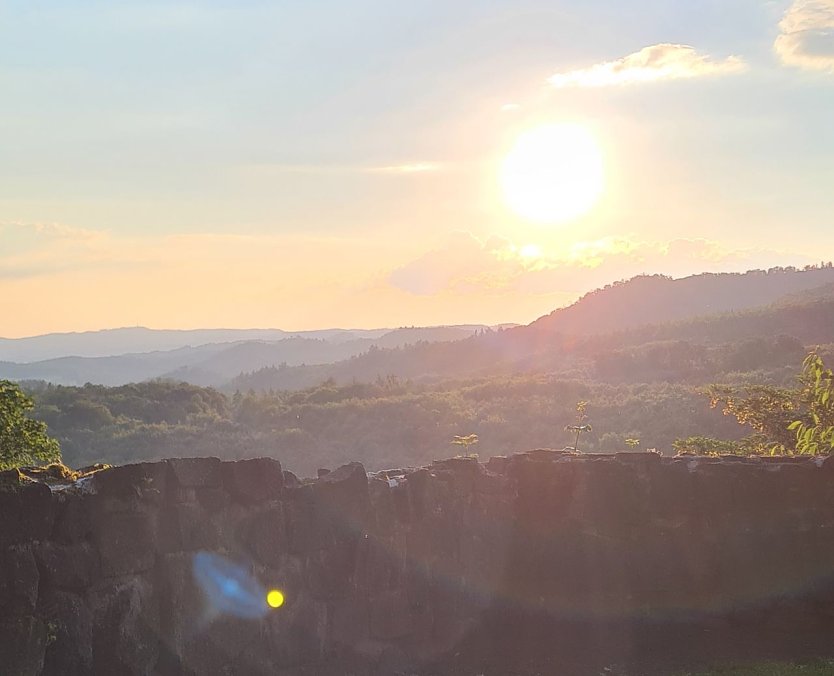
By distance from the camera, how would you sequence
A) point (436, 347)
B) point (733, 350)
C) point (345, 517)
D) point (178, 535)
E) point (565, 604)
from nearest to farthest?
point (178, 535)
point (345, 517)
point (565, 604)
point (733, 350)
point (436, 347)

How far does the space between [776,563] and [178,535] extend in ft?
27.3

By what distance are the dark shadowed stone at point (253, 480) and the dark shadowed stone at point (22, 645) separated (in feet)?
8.53

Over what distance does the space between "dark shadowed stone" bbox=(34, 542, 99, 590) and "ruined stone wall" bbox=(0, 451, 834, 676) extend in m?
0.02

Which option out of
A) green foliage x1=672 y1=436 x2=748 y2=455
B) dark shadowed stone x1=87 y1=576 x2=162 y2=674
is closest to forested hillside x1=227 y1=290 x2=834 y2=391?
green foliage x1=672 y1=436 x2=748 y2=455

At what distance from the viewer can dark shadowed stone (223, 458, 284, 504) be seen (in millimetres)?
9820

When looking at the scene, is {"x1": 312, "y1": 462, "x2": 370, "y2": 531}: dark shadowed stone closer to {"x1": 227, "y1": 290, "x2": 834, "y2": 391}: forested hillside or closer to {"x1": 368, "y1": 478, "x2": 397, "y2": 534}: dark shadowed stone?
{"x1": 368, "y1": 478, "x2": 397, "y2": 534}: dark shadowed stone

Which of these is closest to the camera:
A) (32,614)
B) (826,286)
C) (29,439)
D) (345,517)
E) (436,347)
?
(32,614)

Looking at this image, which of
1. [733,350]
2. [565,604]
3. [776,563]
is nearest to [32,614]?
[565,604]

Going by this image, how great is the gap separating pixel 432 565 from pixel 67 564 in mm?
4690

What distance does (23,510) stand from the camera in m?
8.01

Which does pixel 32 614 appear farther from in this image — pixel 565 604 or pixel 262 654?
pixel 565 604

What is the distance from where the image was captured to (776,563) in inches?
469

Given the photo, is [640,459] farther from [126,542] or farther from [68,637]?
[68,637]

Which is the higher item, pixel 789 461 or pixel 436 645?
pixel 789 461
